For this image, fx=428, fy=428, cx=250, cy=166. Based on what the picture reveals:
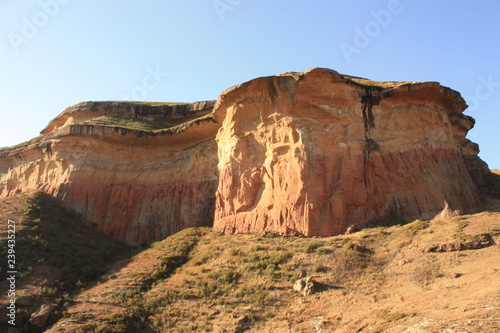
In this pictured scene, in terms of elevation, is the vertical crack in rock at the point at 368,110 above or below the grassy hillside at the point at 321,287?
above

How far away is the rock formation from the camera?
23.1 meters

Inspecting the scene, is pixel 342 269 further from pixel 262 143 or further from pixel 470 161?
pixel 470 161

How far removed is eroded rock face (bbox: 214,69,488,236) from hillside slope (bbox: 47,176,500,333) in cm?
163

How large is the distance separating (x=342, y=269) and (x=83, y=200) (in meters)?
20.3

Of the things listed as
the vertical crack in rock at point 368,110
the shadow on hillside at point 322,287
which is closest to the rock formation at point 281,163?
the vertical crack in rock at point 368,110

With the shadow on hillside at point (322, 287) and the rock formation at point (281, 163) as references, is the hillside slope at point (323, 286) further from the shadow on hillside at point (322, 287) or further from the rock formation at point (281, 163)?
the rock formation at point (281, 163)

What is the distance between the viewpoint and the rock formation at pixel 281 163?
75.7 feet

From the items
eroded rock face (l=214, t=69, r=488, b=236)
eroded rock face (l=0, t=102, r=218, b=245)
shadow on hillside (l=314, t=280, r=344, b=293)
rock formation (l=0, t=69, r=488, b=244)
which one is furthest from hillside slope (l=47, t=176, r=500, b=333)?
eroded rock face (l=0, t=102, r=218, b=245)

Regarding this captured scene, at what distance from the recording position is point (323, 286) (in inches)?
672

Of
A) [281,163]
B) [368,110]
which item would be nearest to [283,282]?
[281,163]

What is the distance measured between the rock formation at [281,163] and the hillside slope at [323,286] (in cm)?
202

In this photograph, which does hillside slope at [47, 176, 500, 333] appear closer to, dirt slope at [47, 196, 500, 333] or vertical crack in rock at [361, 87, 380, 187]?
dirt slope at [47, 196, 500, 333]

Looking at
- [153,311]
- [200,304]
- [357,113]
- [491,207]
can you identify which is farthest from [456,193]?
[153,311]

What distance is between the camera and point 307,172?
2353cm
